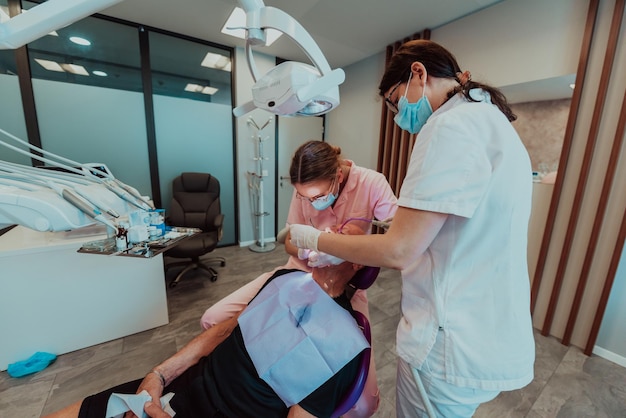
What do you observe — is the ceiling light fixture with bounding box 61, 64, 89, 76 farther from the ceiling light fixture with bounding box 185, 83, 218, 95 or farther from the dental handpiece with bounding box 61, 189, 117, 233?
the dental handpiece with bounding box 61, 189, 117, 233

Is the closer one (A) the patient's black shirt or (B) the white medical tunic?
(B) the white medical tunic

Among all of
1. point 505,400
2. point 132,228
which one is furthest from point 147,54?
point 505,400

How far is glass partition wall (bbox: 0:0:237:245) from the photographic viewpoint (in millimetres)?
2420

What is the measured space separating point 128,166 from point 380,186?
9.24 feet

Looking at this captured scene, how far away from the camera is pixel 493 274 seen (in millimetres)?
612

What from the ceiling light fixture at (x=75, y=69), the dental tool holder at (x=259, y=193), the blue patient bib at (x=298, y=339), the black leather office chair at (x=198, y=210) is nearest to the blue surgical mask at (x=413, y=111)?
the blue patient bib at (x=298, y=339)

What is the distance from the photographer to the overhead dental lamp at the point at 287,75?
64 cm

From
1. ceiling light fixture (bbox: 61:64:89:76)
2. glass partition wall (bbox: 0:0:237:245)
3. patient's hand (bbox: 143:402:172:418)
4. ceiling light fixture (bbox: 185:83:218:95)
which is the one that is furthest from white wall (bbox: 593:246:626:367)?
ceiling light fixture (bbox: 61:64:89:76)

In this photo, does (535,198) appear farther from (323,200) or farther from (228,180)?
(228,180)

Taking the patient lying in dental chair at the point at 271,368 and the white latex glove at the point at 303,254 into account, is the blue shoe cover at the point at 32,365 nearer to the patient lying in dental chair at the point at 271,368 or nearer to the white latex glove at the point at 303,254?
the patient lying in dental chair at the point at 271,368

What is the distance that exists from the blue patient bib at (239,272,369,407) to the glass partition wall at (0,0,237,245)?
2713mm

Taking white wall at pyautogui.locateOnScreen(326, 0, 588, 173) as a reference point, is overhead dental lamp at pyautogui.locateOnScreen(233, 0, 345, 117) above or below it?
below

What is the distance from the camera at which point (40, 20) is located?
49 cm

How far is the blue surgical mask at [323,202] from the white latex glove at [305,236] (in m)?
0.41
